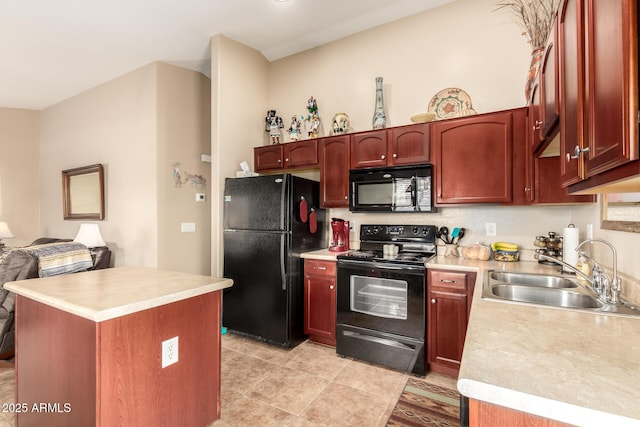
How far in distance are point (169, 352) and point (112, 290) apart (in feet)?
1.37

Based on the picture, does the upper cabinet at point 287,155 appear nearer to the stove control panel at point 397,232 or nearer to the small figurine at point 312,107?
the small figurine at point 312,107

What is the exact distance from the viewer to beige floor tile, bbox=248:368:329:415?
2.13m

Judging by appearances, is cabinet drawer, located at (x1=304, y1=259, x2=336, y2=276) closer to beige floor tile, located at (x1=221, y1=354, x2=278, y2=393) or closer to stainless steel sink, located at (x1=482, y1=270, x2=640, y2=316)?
beige floor tile, located at (x1=221, y1=354, x2=278, y2=393)

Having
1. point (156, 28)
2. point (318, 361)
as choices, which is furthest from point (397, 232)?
point (156, 28)

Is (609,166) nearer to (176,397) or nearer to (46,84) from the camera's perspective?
(176,397)

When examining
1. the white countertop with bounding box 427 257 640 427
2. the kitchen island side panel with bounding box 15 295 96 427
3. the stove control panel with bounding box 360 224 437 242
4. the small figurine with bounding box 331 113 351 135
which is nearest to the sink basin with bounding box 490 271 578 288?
the white countertop with bounding box 427 257 640 427

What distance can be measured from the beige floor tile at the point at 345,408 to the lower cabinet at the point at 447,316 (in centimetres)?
59

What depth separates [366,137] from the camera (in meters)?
3.01

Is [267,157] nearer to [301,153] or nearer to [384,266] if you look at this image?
[301,153]

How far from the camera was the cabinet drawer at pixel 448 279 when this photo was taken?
92.4 inches

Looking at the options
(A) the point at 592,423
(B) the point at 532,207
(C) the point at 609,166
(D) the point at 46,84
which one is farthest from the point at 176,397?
(D) the point at 46,84

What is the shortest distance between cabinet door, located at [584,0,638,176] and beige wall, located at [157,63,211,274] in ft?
12.7

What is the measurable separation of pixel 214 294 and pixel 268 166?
2089 millimetres

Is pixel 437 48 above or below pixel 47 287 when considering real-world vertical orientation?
above
